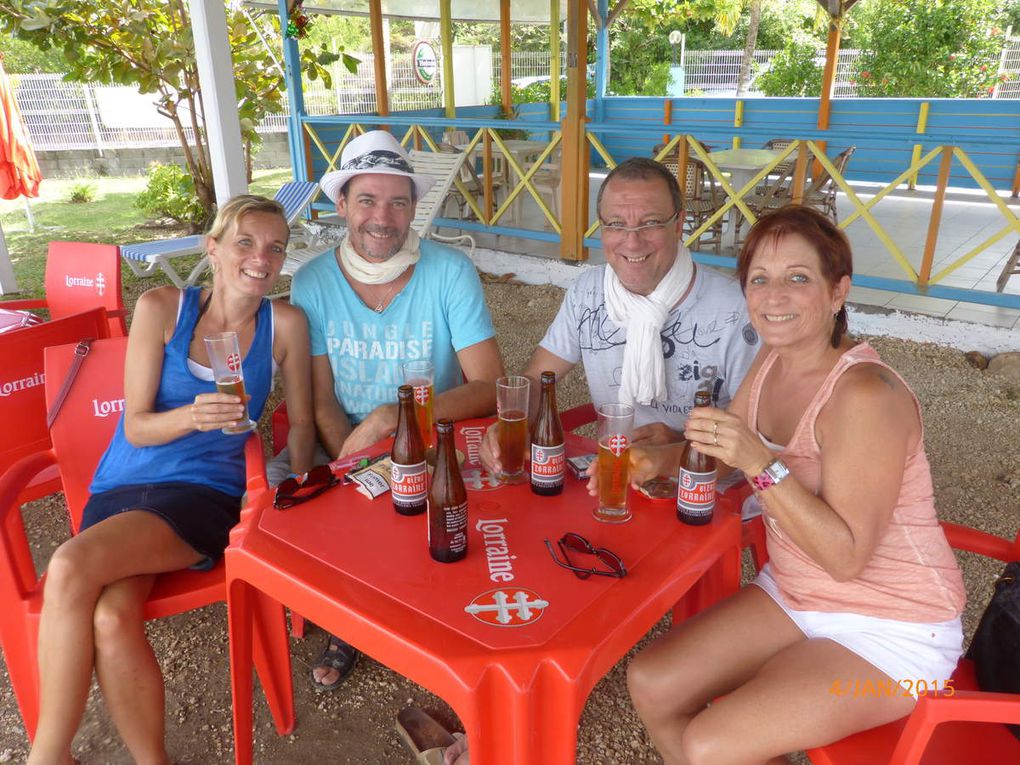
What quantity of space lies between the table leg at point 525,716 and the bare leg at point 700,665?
0.46 metres

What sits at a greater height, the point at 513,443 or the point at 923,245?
the point at 513,443

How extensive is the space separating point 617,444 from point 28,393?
234 cm

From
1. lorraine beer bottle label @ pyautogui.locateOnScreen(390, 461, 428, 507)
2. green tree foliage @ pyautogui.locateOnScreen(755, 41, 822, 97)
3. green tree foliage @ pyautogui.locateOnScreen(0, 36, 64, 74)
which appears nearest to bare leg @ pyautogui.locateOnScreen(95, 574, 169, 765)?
lorraine beer bottle label @ pyautogui.locateOnScreen(390, 461, 428, 507)

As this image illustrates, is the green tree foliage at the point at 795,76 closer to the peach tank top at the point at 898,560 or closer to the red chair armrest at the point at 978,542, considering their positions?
the red chair armrest at the point at 978,542

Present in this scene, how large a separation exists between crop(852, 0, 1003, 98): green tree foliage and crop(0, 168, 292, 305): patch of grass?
36.2ft

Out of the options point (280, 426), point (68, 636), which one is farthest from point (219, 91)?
point (68, 636)

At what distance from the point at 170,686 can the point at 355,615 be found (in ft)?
4.66

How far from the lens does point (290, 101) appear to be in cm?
812

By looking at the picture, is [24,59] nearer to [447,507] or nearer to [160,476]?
[160,476]

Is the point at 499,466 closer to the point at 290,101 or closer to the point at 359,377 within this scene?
the point at 359,377

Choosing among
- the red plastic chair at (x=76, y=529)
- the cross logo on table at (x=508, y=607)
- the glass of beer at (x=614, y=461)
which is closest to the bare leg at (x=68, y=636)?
A: the red plastic chair at (x=76, y=529)

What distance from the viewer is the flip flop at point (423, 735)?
1900 millimetres

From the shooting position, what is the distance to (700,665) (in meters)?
1.57
